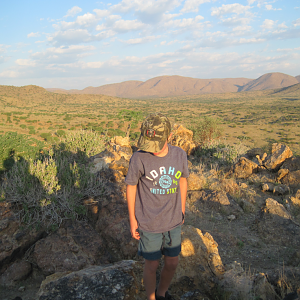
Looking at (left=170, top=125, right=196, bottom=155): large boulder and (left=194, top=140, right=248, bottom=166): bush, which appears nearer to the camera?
(left=194, top=140, right=248, bottom=166): bush

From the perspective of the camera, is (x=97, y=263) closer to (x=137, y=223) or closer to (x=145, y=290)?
(x=145, y=290)

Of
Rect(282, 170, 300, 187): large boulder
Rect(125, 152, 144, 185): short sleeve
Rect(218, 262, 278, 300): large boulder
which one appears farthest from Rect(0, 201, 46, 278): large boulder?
Rect(282, 170, 300, 187): large boulder

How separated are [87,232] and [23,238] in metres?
0.79

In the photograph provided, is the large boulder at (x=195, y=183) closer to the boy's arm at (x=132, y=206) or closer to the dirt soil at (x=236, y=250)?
the dirt soil at (x=236, y=250)

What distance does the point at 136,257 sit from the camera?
9.85 ft

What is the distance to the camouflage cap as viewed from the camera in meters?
1.98

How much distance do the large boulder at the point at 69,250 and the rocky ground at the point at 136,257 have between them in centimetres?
1

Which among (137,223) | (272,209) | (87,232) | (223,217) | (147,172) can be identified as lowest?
(223,217)

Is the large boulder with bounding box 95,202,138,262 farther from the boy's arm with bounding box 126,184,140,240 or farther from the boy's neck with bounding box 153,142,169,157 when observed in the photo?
the boy's neck with bounding box 153,142,169,157

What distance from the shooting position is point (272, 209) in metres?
4.31

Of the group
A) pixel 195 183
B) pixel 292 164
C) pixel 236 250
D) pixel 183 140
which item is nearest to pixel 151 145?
pixel 236 250

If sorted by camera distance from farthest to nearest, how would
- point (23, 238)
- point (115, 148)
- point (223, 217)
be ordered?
point (115, 148)
point (223, 217)
point (23, 238)

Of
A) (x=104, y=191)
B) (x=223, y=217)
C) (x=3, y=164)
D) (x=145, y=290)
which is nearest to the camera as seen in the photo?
(x=145, y=290)

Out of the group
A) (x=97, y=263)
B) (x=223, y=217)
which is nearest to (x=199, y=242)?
(x=97, y=263)
